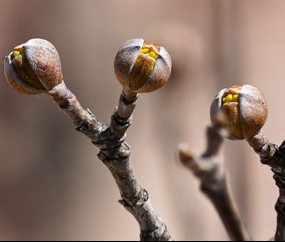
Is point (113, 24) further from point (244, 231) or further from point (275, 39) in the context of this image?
point (244, 231)

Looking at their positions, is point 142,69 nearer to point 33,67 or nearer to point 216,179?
point 33,67

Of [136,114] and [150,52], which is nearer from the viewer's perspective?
[150,52]

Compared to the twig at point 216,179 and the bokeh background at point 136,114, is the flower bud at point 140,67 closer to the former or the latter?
the twig at point 216,179

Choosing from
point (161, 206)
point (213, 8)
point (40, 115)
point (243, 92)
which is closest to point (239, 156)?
point (161, 206)

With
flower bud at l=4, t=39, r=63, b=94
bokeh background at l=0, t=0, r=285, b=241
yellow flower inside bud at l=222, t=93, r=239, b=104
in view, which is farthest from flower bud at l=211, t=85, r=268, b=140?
bokeh background at l=0, t=0, r=285, b=241

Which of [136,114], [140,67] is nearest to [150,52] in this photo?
[140,67]
